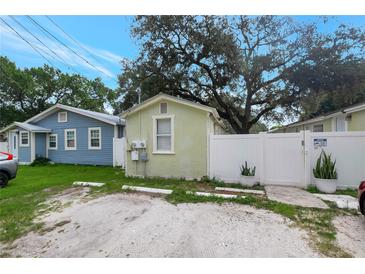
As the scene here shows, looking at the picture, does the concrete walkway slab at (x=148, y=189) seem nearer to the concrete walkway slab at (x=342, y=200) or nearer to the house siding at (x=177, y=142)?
the house siding at (x=177, y=142)

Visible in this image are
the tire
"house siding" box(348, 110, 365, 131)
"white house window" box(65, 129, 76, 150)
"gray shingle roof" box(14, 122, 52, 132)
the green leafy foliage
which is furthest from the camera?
the green leafy foliage

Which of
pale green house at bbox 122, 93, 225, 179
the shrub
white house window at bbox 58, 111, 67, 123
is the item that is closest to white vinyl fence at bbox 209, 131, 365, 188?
pale green house at bbox 122, 93, 225, 179

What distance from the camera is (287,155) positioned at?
653 cm

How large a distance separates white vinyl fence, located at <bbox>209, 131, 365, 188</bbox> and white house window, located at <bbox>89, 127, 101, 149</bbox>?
8.82 metres

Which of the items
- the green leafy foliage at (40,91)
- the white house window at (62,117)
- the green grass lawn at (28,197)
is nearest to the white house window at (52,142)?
the white house window at (62,117)

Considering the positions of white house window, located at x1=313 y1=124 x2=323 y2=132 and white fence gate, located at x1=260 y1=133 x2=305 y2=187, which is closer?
white fence gate, located at x1=260 y1=133 x2=305 y2=187

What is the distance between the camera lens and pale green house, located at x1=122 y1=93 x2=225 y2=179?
25.0ft

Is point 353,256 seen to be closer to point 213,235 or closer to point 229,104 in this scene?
point 213,235

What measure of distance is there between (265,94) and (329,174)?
1151 centimetres

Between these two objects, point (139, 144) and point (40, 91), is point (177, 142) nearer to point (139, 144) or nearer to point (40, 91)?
point (139, 144)

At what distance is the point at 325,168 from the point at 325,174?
172 mm

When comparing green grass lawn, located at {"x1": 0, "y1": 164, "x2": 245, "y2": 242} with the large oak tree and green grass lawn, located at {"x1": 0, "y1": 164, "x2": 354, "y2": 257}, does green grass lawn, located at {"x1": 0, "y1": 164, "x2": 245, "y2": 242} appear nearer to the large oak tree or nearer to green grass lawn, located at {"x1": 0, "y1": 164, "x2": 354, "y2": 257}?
green grass lawn, located at {"x1": 0, "y1": 164, "x2": 354, "y2": 257}

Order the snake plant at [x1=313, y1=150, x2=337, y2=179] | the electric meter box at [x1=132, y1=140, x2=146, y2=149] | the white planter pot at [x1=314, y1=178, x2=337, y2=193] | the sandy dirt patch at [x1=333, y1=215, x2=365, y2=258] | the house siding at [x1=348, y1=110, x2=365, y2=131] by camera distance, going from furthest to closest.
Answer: the house siding at [x1=348, y1=110, x2=365, y2=131]
the electric meter box at [x1=132, y1=140, x2=146, y2=149]
the snake plant at [x1=313, y1=150, x2=337, y2=179]
the white planter pot at [x1=314, y1=178, x2=337, y2=193]
the sandy dirt patch at [x1=333, y1=215, x2=365, y2=258]
